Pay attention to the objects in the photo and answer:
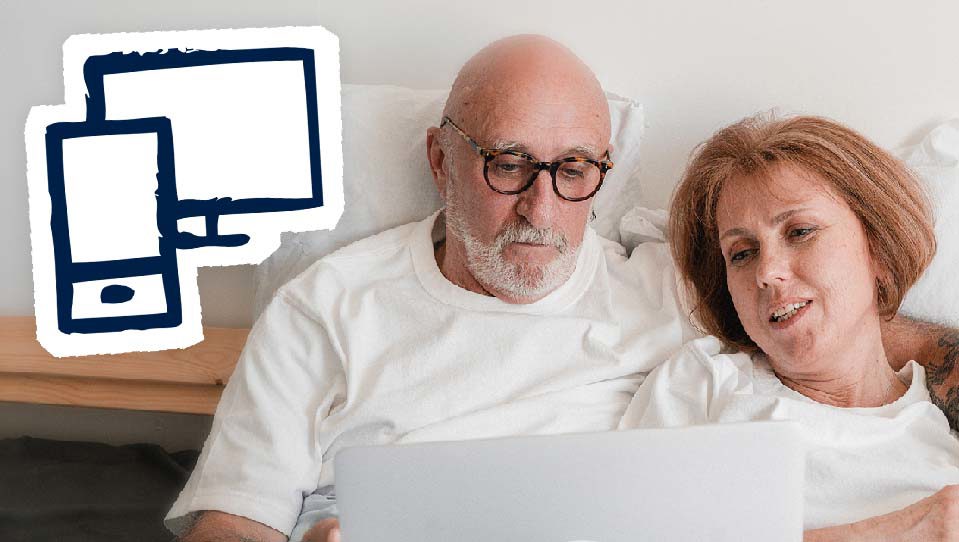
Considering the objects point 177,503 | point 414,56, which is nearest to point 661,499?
point 177,503

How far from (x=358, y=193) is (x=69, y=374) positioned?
0.73 metres

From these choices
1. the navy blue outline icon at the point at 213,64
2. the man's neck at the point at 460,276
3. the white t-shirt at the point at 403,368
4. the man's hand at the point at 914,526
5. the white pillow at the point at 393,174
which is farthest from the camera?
the navy blue outline icon at the point at 213,64

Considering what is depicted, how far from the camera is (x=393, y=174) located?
1.60 m

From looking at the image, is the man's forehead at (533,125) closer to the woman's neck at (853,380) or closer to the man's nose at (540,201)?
the man's nose at (540,201)

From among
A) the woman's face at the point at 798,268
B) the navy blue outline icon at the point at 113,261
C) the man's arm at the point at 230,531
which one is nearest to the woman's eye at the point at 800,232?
the woman's face at the point at 798,268

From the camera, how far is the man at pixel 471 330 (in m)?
1.36

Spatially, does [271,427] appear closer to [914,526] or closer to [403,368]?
[403,368]

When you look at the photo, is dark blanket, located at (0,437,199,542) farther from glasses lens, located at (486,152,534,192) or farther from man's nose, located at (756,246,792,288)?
→ man's nose, located at (756,246,792,288)

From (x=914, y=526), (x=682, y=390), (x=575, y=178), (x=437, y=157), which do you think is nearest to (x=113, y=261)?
(x=437, y=157)

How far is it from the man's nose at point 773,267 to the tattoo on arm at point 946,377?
0.97ft

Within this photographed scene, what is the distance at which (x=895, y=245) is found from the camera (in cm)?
129

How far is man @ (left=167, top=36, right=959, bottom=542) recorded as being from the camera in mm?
1356

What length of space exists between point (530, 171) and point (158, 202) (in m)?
0.83

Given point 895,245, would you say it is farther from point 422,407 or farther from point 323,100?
point 323,100
